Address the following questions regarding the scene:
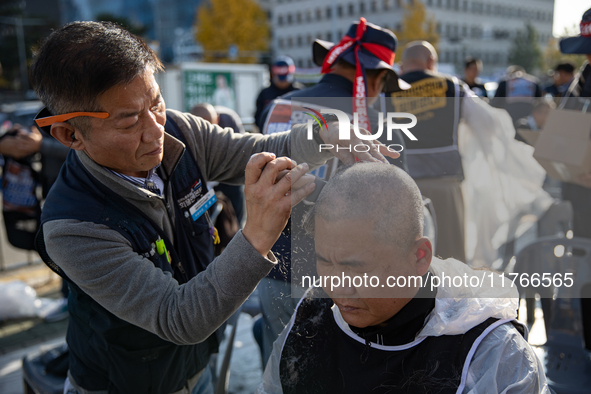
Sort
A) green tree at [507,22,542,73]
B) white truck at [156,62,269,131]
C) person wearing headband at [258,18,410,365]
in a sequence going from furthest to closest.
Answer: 1. green tree at [507,22,542,73]
2. white truck at [156,62,269,131]
3. person wearing headband at [258,18,410,365]

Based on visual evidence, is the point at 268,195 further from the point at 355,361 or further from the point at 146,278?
the point at 355,361

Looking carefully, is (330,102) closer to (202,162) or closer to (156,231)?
(202,162)

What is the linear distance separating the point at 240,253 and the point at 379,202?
1.10 ft

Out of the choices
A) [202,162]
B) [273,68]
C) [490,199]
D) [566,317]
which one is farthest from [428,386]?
[273,68]

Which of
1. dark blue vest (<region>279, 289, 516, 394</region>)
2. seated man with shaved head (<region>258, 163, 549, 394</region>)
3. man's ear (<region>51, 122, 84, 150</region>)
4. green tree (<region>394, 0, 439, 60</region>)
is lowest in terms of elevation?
dark blue vest (<region>279, 289, 516, 394</region>)

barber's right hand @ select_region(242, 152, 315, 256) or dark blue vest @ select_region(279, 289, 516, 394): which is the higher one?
barber's right hand @ select_region(242, 152, 315, 256)

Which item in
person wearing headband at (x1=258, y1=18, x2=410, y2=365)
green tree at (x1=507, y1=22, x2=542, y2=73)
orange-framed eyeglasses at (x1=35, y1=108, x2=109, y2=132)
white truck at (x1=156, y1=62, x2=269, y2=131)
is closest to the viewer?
orange-framed eyeglasses at (x1=35, y1=108, x2=109, y2=132)

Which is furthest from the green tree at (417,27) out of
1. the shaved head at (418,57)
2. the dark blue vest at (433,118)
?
the dark blue vest at (433,118)

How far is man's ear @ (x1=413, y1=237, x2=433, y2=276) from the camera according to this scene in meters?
1.08

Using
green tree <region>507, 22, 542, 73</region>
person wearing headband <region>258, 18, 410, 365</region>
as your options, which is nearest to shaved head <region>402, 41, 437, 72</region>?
person wearing headband <region>258, 18, 410, 365</region>

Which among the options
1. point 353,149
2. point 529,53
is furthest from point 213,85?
point 529,53

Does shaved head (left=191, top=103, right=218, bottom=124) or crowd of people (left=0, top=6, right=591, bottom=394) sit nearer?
crowd of people (left=0, top=6, right=591, bottom=394)

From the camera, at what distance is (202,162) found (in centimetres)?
155

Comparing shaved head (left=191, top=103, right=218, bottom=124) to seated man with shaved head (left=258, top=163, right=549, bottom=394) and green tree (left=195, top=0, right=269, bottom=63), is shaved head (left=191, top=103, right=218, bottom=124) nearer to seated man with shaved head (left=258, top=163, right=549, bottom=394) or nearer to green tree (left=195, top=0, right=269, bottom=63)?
seated man with shaved head (left=258, top=163, right=549, bottom=394)
